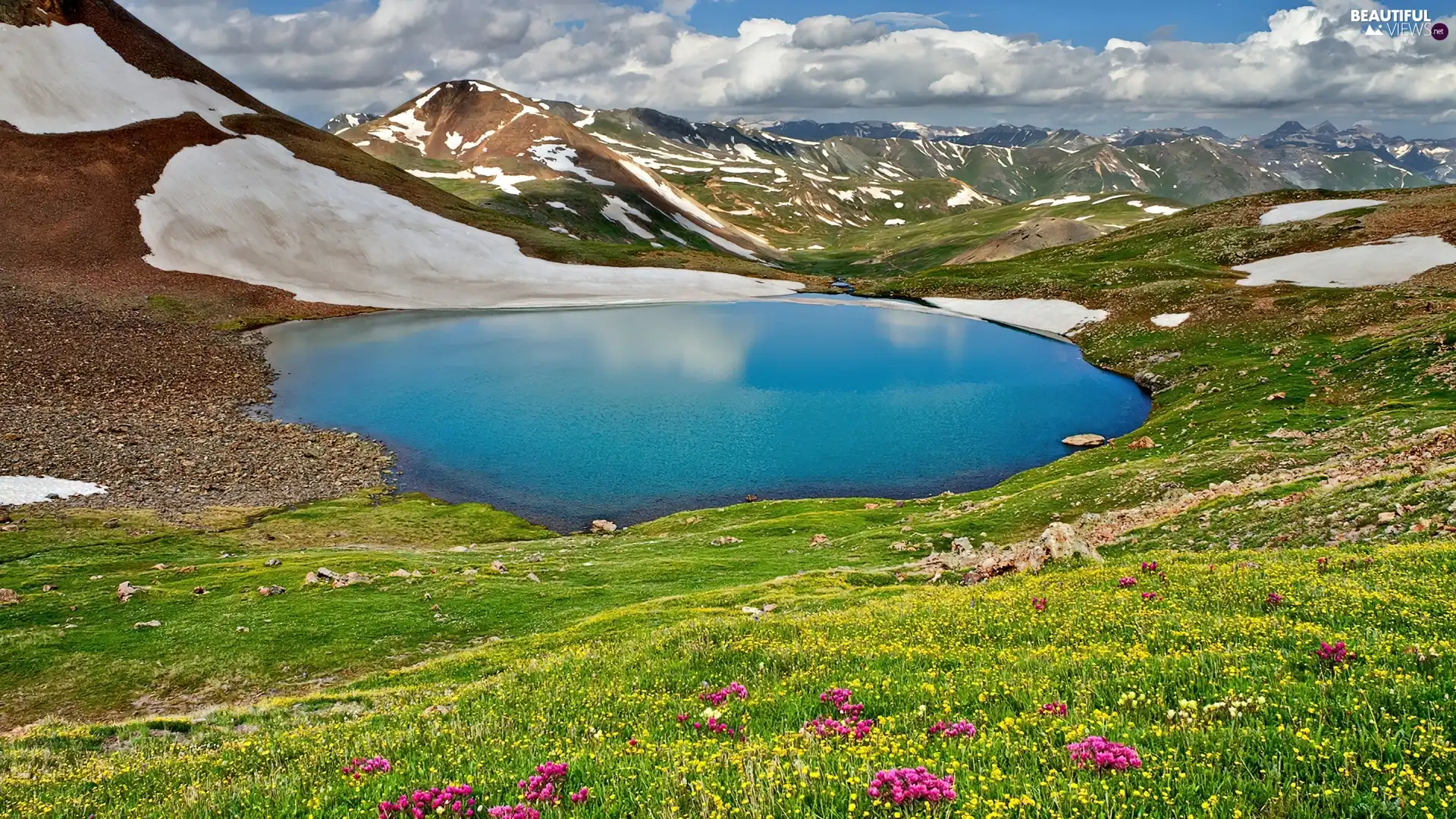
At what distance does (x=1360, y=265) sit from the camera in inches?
4186

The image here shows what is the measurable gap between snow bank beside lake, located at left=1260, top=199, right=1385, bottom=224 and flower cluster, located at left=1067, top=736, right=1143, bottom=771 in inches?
6751

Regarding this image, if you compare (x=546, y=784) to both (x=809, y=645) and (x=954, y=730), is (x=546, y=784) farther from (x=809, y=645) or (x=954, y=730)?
→ (x=809, y=645)

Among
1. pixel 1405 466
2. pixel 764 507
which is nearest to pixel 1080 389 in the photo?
pixel 764 507

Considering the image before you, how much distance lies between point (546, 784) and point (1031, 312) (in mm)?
141881

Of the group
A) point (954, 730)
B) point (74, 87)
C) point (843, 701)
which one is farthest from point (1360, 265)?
point (74, 87)

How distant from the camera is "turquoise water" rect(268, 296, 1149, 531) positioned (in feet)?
196

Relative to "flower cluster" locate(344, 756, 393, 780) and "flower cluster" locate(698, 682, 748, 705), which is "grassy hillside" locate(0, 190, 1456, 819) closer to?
"flower cluster" locate(344, 756, 393, 780)

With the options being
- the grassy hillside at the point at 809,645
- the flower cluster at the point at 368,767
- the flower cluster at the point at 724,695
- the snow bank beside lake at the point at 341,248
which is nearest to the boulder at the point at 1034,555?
the grassy hillside at the point at 809,645

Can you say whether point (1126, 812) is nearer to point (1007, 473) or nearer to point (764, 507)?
point (764, 507)

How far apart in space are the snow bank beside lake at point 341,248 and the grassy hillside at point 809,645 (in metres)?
109

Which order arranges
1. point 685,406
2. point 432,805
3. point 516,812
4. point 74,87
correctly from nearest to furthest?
point 516,812 → point 432,805 → point 685,406 → point 74,87

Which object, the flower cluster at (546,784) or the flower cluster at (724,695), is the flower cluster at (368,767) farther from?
the flower cluster at (724,695)

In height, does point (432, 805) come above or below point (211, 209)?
below

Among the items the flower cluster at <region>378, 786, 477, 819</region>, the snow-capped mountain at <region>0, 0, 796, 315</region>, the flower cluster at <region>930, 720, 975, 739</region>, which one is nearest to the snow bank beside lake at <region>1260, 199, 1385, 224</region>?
the snow-capped mountain at <region>0, 0, 796, 315</region>
